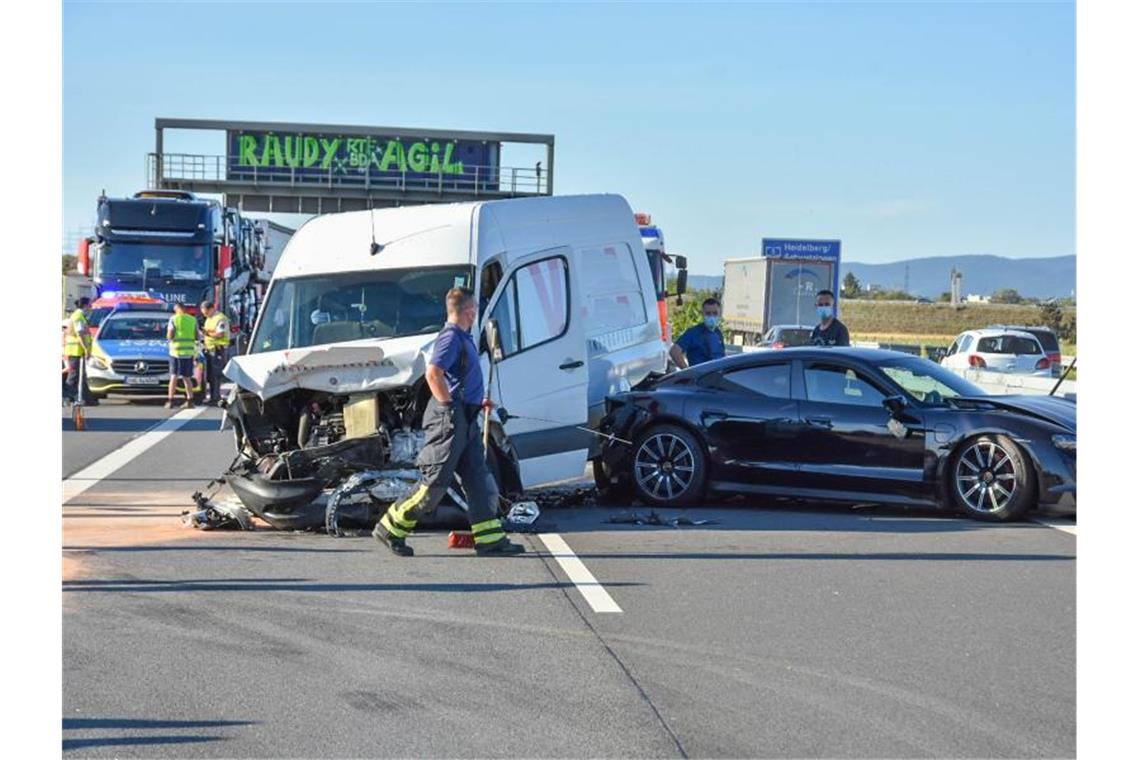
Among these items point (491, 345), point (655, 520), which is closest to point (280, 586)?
point (491, 345)

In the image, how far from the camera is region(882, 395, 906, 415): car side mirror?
12.6 meters

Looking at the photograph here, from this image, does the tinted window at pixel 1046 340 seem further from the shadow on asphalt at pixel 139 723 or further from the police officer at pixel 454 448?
the shadow on asphalt at pixel 139 723

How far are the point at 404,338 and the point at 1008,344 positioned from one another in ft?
81.9

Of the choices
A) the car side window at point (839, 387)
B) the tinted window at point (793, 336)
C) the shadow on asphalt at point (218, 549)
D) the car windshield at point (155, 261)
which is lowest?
the shadow on asphalt at point (218, 549)

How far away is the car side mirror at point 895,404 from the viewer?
1265 centimetres

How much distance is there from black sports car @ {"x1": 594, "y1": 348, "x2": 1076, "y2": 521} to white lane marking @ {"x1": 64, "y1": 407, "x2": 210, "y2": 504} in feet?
16.5

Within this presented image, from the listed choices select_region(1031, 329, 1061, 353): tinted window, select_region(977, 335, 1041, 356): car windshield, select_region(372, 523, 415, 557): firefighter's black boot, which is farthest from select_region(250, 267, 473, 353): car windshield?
select_region(1031, 329, 1061, 353): tinted window

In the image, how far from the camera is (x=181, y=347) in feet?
83.0

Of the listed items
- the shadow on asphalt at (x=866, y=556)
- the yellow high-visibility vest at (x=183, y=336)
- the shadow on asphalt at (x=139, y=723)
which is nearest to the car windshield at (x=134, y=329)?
the yellow high-visibility vest at (x=183, y=336)

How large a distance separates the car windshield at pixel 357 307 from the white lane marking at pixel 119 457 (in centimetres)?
262

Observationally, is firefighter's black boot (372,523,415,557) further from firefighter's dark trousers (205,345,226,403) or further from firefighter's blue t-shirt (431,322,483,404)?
firefighter's dark trousers (205,345,226,403)

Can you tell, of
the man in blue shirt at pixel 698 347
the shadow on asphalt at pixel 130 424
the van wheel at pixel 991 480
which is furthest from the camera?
the shadow on asphalt at pixel 130 424
